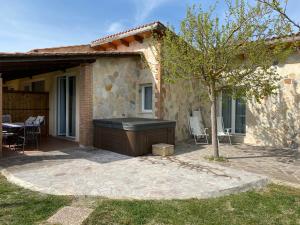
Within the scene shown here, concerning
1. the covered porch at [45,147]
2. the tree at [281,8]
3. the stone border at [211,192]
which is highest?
the tree at [281,8]

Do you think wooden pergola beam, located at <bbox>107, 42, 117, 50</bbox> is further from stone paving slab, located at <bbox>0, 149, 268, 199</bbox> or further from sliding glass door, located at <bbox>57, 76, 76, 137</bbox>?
stone paving slab, located at <bbox>0, 149, 268, 199</bbox>

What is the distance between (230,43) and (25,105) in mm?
9244

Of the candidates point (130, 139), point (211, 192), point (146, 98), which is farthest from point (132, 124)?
point (211, 192)

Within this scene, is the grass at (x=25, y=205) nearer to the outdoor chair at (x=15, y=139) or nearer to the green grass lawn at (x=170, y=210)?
the green grass lawn at (x=170, y=210)

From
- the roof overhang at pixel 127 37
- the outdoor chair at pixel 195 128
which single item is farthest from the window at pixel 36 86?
the outdoor chair at pixel 195 128

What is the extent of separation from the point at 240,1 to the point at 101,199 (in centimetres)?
577

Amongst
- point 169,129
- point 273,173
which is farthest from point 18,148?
point 273,173

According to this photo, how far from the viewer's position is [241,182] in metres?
5.52

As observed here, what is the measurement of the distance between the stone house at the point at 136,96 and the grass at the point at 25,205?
14.1ft

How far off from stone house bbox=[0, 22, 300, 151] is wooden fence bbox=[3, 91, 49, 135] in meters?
0.34

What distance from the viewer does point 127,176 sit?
5.98 metres

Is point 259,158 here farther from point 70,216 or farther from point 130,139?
point 70,216

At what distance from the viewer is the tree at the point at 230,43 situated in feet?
22.2

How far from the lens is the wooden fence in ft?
37.9
